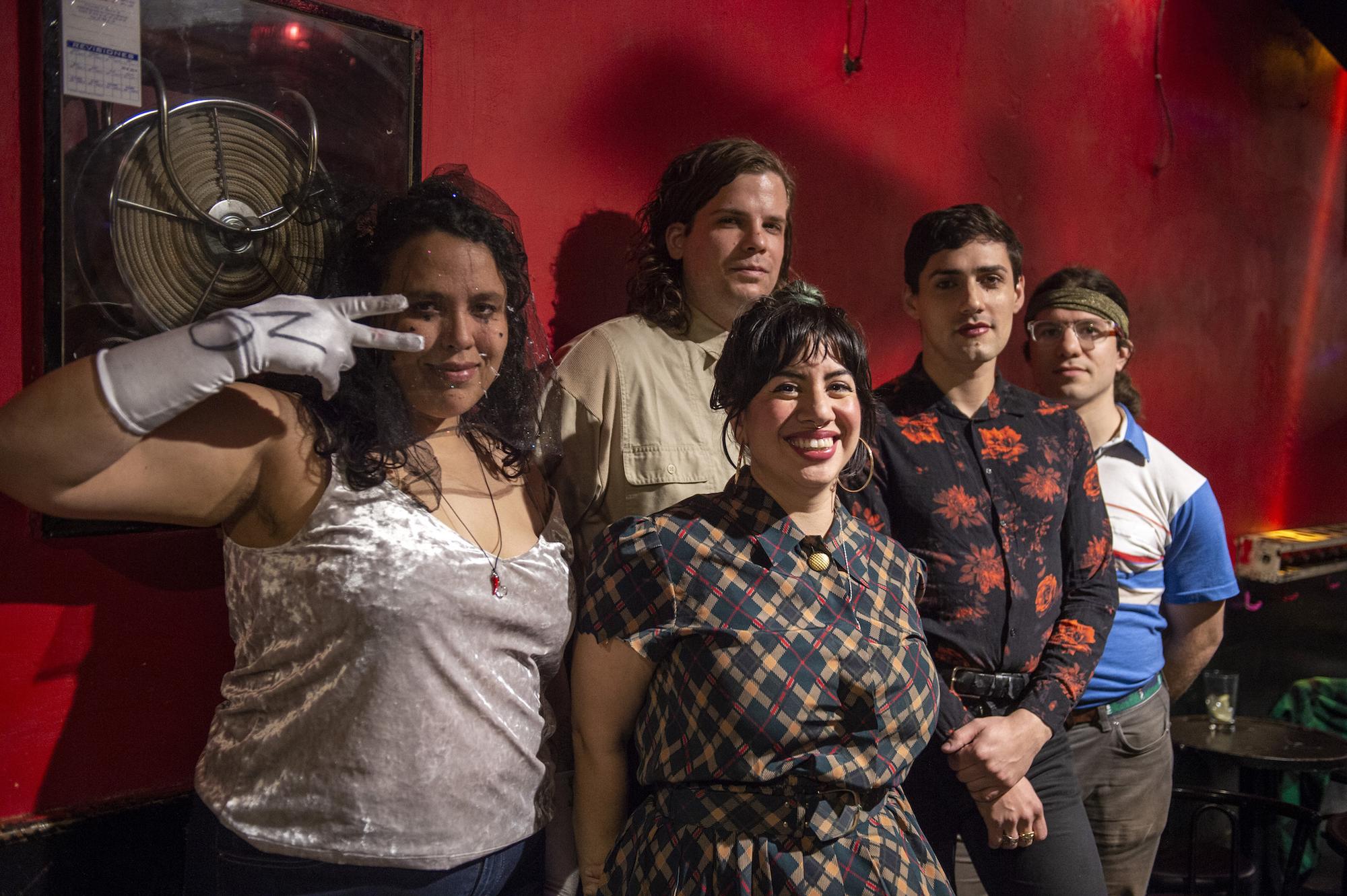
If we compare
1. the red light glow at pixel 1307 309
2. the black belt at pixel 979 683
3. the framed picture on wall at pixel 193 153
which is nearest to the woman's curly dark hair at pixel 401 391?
the framed picture on wall at pixel 193 153

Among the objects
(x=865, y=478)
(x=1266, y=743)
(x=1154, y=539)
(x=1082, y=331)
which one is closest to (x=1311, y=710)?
(x=1266, y=743)

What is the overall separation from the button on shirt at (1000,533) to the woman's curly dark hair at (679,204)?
46 centimetres

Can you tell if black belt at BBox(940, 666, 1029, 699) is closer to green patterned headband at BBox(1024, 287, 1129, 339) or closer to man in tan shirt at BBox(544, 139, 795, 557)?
man in tan shirt at BBox(544, 139, 795, 557)

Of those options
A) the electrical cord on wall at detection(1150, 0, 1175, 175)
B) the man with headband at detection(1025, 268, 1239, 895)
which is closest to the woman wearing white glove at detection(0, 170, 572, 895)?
the man with headband at detection(1025, 268, 1239, 895)

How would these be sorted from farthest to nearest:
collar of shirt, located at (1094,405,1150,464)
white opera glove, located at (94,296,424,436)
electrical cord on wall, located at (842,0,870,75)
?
electrical cord on wall, located at (842,0,870,75) → collar of shirt, located at (1094,405,1150,464) → white opera glove, located at (94,296,424,436)

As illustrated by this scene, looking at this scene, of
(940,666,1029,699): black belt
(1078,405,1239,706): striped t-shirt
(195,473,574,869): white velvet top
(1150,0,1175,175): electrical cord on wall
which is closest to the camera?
(195,473,574,869): white velvet top

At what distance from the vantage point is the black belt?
1850mm

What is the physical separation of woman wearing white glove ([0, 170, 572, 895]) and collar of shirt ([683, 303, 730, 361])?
55 centimetres

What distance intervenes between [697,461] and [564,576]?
1.41 ft

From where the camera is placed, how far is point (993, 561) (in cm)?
189

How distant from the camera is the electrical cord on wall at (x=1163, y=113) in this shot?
3701 mm

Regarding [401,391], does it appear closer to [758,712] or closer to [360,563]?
[360,563]

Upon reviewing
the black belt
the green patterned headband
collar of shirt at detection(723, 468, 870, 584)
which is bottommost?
the black belt

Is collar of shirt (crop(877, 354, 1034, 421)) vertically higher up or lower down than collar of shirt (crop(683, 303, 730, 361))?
lower down
